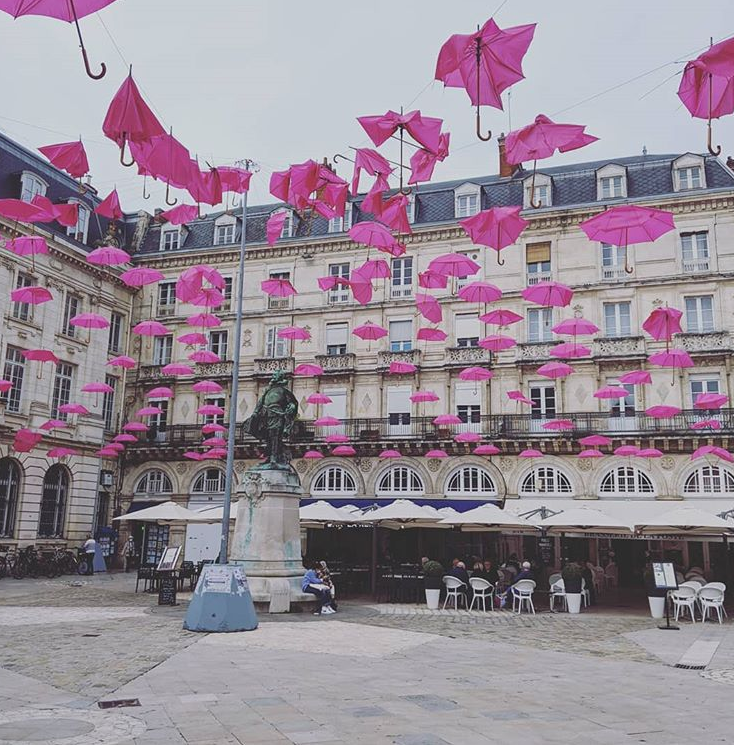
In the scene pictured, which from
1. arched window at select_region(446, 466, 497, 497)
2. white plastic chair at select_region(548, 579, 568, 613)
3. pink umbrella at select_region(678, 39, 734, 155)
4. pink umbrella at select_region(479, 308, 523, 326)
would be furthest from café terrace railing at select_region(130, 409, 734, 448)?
pink umbrella at select_region(678, 39, 734, 155)

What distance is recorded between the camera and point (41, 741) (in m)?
5.46

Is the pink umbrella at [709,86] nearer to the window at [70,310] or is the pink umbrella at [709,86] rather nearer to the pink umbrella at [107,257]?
the pink umbrella at [107,257]

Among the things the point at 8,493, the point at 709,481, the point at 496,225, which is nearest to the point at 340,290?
the point at 8,493

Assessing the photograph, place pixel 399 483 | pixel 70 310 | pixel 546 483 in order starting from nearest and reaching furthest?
pixel 546 483
pixel 399 483
pixel 70 310

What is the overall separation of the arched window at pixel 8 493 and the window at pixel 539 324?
63.5ft

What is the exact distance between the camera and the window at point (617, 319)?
27.9 metres

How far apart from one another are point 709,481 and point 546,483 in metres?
5.38

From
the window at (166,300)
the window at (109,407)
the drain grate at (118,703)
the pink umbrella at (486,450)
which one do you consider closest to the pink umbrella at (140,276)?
the drain grate at (118,703)

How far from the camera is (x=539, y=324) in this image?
28641 millimetres

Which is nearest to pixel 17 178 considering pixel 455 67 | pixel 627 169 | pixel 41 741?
pixel 627 169

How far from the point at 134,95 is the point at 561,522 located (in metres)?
13.2

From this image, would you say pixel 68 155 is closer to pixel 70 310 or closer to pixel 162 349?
pixel 70 310

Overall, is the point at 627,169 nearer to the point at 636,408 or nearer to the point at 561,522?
the point at 636,408

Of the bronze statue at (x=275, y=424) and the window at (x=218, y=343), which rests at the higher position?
the window at (x=218, y=343)
